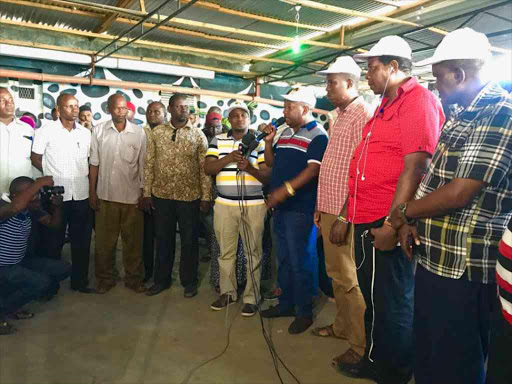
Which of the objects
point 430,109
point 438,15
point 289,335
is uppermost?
point 438,15

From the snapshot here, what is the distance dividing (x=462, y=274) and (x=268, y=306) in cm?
220

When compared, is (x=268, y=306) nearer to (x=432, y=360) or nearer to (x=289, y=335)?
(x=289, y=335)

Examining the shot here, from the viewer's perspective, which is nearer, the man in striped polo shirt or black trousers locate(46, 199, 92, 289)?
the man in striped polo shirt

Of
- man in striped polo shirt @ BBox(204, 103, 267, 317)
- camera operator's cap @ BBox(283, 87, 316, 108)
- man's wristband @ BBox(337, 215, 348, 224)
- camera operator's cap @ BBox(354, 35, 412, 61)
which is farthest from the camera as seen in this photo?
man in striped polo shirt @ BBox(204, 103, 267, 317)

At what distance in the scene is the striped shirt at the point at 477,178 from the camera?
150cm

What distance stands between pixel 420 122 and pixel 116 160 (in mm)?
2758

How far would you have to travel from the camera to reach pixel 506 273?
1258mm

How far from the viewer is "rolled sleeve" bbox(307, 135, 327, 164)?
290cm

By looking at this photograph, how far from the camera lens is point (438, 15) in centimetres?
521

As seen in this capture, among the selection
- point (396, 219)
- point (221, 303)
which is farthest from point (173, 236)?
point (396, 219)

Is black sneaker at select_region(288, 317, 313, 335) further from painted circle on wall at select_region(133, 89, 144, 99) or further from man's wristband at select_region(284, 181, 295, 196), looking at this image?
painted circle on wall at select_region(133, 89, 144, 99)

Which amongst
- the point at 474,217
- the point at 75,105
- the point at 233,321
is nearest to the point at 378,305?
the point at 474,217

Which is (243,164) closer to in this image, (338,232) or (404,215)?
(338,232)

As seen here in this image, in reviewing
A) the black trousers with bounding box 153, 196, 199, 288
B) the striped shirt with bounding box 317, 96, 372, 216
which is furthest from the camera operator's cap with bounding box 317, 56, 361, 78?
the black trousers with bounding box 153, 196, 199, 288
